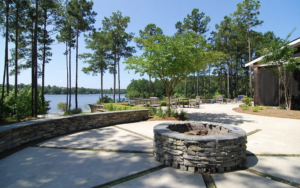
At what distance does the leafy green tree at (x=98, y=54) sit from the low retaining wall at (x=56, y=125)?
45.2 ft

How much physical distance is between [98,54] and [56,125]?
54.0ft

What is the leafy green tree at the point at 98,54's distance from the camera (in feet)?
61.2

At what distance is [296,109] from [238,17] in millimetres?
14623

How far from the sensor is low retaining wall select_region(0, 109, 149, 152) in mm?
3686

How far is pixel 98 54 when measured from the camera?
19969 mm

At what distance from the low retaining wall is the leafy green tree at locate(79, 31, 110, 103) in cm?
1379

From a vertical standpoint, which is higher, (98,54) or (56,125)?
(98,54)

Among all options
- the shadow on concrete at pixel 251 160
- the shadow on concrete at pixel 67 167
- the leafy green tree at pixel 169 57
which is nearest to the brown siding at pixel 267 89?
the leafy green tree at pixel 169 57

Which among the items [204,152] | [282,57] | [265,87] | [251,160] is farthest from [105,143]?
[265,87]

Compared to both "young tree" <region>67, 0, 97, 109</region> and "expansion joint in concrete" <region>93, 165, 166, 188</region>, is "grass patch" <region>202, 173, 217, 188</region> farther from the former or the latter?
"young tree" <region>67, 0, 97, 109</region>

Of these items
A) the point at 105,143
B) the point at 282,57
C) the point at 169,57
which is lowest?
the point at 105,143

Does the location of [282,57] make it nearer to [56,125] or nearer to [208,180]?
[208,180]

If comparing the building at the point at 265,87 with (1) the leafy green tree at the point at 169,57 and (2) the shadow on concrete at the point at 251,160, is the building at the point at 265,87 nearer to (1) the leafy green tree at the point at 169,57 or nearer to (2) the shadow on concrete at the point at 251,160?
(1) the leafy green tree at the point at 169,57

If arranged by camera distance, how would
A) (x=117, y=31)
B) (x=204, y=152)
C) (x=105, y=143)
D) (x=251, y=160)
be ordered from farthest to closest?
(x=117, y=31) → (x=105, y=143) → (x=251, y=160) → (x=204, y=152)
